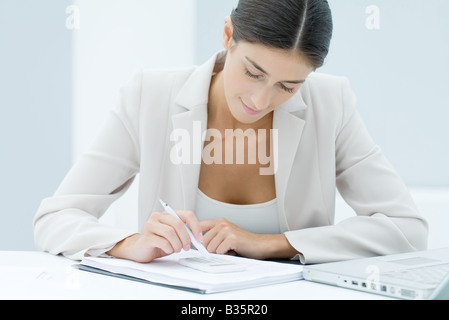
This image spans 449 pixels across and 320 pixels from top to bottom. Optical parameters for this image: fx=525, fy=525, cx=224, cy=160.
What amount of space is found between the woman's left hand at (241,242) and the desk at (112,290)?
31 cm

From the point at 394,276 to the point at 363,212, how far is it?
2.24ft

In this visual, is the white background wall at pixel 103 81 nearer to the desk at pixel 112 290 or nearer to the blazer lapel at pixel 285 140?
the blazer lapel at pixel 285 140

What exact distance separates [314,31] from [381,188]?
520 mm

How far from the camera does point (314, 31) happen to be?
1.27 meters

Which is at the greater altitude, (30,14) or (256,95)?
(30,14)

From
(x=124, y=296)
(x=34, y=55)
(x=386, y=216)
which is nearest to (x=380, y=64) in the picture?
(x=386, y=216)

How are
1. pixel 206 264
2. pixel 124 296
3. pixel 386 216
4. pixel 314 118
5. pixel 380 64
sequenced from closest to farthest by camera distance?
pixel 124 296 → pixel 206 264 → pixel 386 216 → pixel 314 118 → pixel 380 64

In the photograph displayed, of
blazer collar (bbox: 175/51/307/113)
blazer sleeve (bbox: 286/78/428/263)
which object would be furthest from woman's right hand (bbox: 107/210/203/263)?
blazer collar (bbox: 175/51/307/113)

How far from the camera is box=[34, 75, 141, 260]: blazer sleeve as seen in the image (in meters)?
1.22

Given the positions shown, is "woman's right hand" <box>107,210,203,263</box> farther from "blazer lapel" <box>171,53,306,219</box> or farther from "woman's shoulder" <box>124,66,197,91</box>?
"woman's shoulder" <box>124,66,197,91</box>

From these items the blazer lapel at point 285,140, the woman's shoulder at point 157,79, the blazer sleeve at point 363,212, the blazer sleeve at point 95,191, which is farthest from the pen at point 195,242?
the woman's shoulder at point 157,79

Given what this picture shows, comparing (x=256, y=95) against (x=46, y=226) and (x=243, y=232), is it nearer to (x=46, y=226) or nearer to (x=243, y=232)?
(x=243, y=232)

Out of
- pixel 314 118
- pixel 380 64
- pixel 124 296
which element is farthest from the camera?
pixel 380 64

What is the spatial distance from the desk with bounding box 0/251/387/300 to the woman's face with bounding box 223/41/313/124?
53cm
